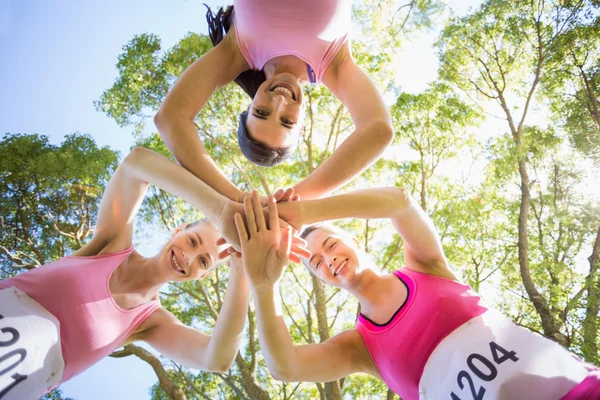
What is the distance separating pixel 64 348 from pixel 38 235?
7.46 m

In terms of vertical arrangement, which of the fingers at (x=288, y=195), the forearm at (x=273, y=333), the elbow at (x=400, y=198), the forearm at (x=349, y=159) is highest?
the forearm at (x=349, y=159)

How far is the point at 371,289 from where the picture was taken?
86.1 inches

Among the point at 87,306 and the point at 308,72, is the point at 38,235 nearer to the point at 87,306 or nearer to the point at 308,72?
the point at 87,306

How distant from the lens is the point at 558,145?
7887 millimetres

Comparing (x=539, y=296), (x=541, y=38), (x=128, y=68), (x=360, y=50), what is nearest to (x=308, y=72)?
(x=360, y=50)

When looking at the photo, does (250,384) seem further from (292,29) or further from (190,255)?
(292,29)

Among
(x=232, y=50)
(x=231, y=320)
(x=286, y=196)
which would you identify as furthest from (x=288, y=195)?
(x=232, y=50)

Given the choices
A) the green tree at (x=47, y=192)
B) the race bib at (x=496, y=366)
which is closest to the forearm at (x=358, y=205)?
the race bib at (x=496, y=366)

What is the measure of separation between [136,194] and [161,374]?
4798mm

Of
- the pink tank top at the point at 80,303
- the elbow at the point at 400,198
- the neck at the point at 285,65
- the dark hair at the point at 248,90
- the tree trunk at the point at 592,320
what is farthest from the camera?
the tree trunk at the point at 592,320

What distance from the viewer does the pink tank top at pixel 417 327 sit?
173 centimetres

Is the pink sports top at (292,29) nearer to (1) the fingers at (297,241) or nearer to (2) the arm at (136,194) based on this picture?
(2) the arm at (136,194)

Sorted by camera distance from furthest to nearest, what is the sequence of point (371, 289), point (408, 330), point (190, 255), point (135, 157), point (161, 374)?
point (161, 374), point (190, 255), point (371, 289), point (135, 157), point (408, 330)

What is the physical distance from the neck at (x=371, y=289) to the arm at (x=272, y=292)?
0.39 m
